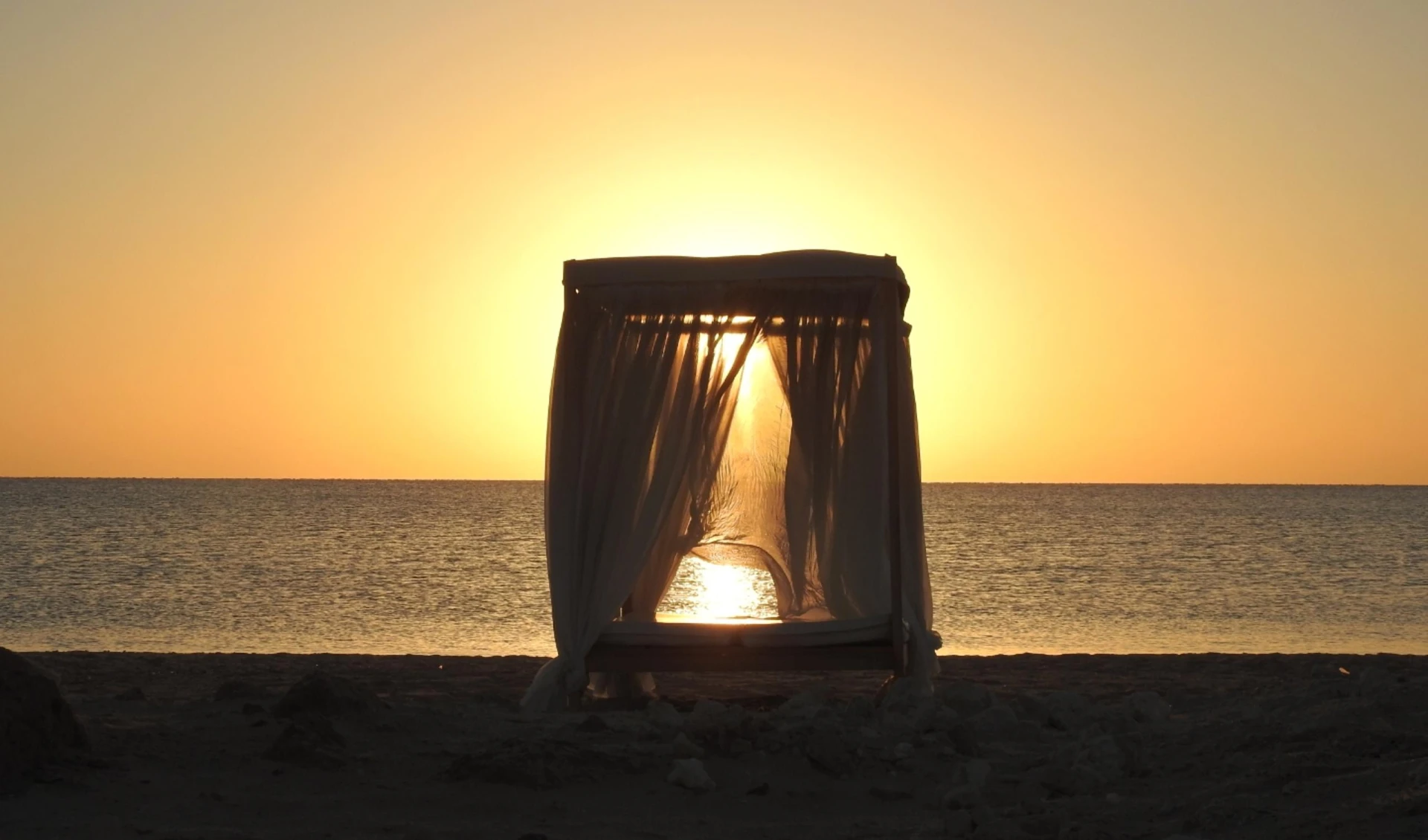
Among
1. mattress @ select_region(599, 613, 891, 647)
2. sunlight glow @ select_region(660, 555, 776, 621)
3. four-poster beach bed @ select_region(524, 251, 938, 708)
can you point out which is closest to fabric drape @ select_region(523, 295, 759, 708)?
four-poster beach bed @ select_region(524, 251, 938, 708)

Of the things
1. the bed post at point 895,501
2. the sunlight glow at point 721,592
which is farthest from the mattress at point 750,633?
the sunlight glow at point 721,592

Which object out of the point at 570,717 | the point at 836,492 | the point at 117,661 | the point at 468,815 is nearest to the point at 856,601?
the point at 836,492

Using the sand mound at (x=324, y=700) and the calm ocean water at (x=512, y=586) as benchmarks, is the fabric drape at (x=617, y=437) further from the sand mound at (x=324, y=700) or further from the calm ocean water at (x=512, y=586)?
the calm ocean water at (x=512, y=586)

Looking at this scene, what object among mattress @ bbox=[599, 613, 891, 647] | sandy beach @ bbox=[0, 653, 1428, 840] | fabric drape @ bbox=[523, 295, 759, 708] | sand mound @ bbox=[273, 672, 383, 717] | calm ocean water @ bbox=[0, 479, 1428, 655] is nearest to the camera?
sandy beach @ bbox=[0, 653, 1428, 840]

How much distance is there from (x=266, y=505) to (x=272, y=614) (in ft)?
192

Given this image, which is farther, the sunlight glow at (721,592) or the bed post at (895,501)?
the sunlight glow at (721,592)

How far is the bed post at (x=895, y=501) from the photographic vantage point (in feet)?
24.7

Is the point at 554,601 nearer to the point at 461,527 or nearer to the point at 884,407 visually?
the point at 884,407

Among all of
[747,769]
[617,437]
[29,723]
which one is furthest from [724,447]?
[29,723]

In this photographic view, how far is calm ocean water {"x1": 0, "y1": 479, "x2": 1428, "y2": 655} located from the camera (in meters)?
15.9

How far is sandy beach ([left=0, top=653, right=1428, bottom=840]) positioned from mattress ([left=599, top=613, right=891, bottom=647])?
39cm

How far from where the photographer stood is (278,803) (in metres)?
4.82

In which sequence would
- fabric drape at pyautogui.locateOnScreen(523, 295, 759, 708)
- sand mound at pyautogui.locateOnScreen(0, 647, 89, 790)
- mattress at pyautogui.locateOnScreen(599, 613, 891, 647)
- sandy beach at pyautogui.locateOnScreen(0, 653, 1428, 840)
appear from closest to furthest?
1. sandy beach at pyautogui.locateOnScreen(0, 653, 1428, 840)
2. sand mound at pyautogui.locateOnScreen(0, 647, 89, 790)
3. mattress at pyautogui.locateOnScreen(599, 613, 891, 647)
4. fabric drape at pyautogui.locateOnScreen(523, 295, 759, 708)

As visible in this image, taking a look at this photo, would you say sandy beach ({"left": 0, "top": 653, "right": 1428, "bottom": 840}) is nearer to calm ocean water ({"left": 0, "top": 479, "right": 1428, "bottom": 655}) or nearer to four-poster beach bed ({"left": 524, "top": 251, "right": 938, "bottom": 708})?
four-poster beach bed ({"left": 524, "top": 251, "right": 938, "bottom": 708})
